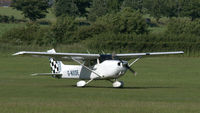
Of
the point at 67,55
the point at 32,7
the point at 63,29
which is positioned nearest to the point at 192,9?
the point at 32,7

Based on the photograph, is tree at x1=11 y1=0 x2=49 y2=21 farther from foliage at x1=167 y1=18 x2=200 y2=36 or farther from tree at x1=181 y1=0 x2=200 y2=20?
foliage at x1=167 y1=18 x2=200 y2=36

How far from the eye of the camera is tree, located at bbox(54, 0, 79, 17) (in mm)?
111375

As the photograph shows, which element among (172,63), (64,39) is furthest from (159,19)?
(172,63)

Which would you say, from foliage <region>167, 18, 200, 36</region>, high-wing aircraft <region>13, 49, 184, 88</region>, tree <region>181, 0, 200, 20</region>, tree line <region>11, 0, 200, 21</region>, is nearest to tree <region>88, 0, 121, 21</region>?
tree line <region>11, 0, 200, 21</region>

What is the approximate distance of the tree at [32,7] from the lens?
105694 millimetres

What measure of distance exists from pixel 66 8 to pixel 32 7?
7505 millimetres

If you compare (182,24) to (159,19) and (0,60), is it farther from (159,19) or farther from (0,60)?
(159,19)

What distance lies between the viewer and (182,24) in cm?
7375

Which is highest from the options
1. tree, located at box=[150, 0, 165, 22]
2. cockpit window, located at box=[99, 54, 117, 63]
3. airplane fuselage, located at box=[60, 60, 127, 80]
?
cockpit window, located at box=[99, 54, 117, 63]

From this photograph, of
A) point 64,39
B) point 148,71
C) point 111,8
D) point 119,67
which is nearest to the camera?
point 119,67

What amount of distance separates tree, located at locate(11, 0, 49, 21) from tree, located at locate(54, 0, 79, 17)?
99.1 inches

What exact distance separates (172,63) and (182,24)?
101ft

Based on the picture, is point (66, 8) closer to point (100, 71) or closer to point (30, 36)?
point (30, 36)

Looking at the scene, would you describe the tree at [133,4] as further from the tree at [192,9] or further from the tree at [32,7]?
the tree at [32,7]
